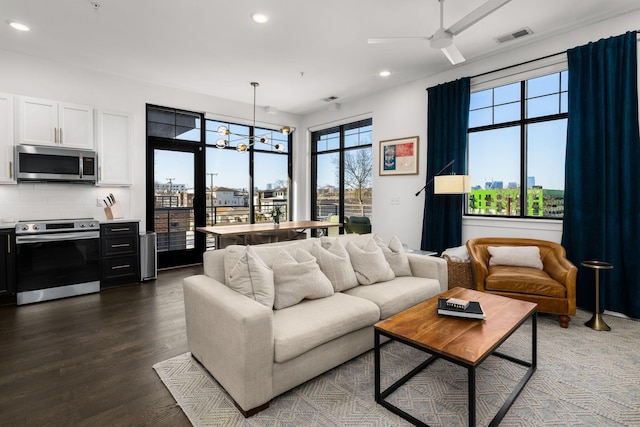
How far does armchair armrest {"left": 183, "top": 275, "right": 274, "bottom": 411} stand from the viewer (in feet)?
5.85

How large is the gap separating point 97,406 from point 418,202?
4535 mm

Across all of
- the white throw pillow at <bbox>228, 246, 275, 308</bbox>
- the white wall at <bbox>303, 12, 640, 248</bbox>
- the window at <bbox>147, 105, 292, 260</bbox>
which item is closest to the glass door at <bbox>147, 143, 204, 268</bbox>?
the window at <bbox>147, 105, 292, 260</bbox>

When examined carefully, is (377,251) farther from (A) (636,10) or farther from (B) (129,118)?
(B) (129,118)

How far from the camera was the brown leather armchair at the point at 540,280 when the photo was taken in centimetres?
304

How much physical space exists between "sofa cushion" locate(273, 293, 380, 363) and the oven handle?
338 cm

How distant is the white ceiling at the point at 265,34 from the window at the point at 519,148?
0.60m

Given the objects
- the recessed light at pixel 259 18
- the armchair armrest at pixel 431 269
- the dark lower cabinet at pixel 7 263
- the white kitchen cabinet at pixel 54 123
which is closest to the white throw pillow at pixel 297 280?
the armchair armrest at pixel 431 269

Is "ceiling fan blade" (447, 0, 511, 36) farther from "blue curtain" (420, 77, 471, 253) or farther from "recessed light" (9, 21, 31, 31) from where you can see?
"recessed light" (9, 21, 31, 31)

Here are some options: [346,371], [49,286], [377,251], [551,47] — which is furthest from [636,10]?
[49,286]

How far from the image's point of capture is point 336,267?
110 inches

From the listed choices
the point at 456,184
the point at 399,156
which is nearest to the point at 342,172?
the point at 399,156

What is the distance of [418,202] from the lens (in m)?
5.16

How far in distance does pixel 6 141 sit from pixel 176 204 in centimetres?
231

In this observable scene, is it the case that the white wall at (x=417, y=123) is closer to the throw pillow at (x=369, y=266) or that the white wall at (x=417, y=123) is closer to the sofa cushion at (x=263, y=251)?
the throw pillow at (x=369, y=266)
